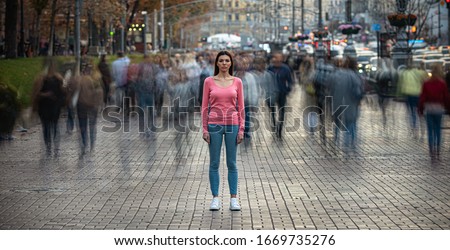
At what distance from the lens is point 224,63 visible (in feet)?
40.1

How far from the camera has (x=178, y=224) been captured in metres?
11.5

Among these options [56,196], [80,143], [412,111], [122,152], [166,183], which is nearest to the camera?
[56,196]

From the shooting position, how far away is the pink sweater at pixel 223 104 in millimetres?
12219

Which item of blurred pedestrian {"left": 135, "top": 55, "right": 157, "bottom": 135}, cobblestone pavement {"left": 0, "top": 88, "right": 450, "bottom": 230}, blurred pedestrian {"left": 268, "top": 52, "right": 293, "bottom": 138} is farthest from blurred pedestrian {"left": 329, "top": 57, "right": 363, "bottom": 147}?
blurred pedestrian {"left": 135, "top": 55, "right": 157, "bottom": 135}

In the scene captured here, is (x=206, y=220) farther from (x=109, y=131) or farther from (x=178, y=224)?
(x=109, y=131)

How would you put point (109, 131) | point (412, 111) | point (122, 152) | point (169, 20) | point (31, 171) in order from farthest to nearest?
point (169, 20), point (109, 131), point (412, 111), point (122, 152), point (31, 171)

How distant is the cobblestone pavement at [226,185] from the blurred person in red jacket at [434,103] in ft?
1.28

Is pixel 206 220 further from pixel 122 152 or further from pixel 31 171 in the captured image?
pixel 122 152

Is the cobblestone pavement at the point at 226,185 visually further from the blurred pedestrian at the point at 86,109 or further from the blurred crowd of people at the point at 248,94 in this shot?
the blurred crowd of people at the point at 248,94

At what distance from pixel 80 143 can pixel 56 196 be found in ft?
27.7

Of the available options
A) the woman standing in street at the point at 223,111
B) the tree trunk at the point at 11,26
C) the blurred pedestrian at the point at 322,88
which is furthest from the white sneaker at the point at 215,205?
the tree trunk at the point at 11,26
